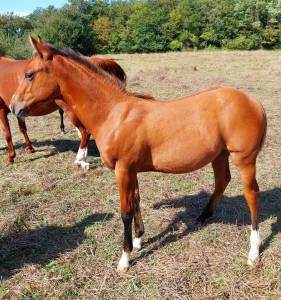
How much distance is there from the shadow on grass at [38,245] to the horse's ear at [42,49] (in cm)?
198

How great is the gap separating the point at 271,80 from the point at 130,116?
509 inches

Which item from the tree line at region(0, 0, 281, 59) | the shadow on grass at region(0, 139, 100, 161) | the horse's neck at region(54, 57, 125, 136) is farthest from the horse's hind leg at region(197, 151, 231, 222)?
the tree line at region(0, 0, 281, 59)

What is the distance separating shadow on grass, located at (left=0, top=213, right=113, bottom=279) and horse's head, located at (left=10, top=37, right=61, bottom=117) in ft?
4.74

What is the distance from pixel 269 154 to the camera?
6.65 metres

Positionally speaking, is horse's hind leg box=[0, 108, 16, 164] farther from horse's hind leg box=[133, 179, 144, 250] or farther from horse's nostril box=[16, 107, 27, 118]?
horse's hind leg box=[133, 179, 144, 250]

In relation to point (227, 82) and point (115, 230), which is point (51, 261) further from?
point (227, 82)

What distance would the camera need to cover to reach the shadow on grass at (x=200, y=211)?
4227mm

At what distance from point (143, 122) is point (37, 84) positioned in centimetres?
106

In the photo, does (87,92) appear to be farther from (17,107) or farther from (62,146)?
(62,146)

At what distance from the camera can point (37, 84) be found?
3.59m

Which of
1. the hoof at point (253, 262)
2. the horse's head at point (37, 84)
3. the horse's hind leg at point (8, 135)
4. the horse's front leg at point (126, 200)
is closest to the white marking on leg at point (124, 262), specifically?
the horse's front leg at point (126, 200)

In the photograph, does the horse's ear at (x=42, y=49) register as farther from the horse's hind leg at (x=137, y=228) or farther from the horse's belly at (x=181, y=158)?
the horse's hind leg at (x=137, y=228)

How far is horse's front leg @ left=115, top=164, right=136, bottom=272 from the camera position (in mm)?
3566

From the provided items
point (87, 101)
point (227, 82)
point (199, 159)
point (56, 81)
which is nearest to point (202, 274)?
point (199, 159)
